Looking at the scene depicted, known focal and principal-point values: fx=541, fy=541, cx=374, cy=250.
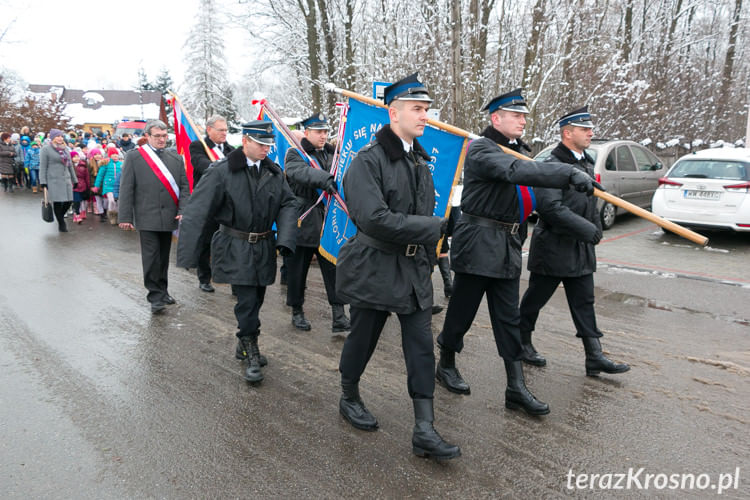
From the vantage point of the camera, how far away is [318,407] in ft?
12.3

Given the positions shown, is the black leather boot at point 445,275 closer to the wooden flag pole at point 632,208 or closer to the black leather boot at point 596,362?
the black leather boot at point 596,362

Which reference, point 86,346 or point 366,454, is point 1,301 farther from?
point 366,454

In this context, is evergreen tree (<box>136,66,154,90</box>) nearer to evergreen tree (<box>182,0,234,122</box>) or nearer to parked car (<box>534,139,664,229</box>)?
evergreen tree (<box>182,0,234,122</box>)

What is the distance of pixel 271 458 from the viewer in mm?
3109

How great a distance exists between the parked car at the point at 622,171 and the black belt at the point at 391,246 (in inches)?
322

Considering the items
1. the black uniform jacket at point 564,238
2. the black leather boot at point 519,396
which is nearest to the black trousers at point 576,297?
the black uniform jacket at point 564,238

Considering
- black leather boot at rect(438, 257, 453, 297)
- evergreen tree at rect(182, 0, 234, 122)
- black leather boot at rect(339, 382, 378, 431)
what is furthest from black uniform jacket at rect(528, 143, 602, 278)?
evergreen tree at rect(182, 0, 234, 122)

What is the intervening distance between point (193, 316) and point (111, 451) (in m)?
2.71

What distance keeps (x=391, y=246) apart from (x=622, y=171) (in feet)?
32.6

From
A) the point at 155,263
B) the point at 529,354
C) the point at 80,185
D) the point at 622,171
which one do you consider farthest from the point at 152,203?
the point at 622,171

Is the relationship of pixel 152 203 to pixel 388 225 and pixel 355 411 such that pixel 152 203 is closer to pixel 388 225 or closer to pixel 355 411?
pixel 355 411

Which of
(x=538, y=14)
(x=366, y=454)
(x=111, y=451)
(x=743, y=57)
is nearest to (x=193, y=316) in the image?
(x=111, y=451)

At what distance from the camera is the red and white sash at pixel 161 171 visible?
610cm

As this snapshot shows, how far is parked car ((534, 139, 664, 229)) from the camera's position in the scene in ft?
36.0
